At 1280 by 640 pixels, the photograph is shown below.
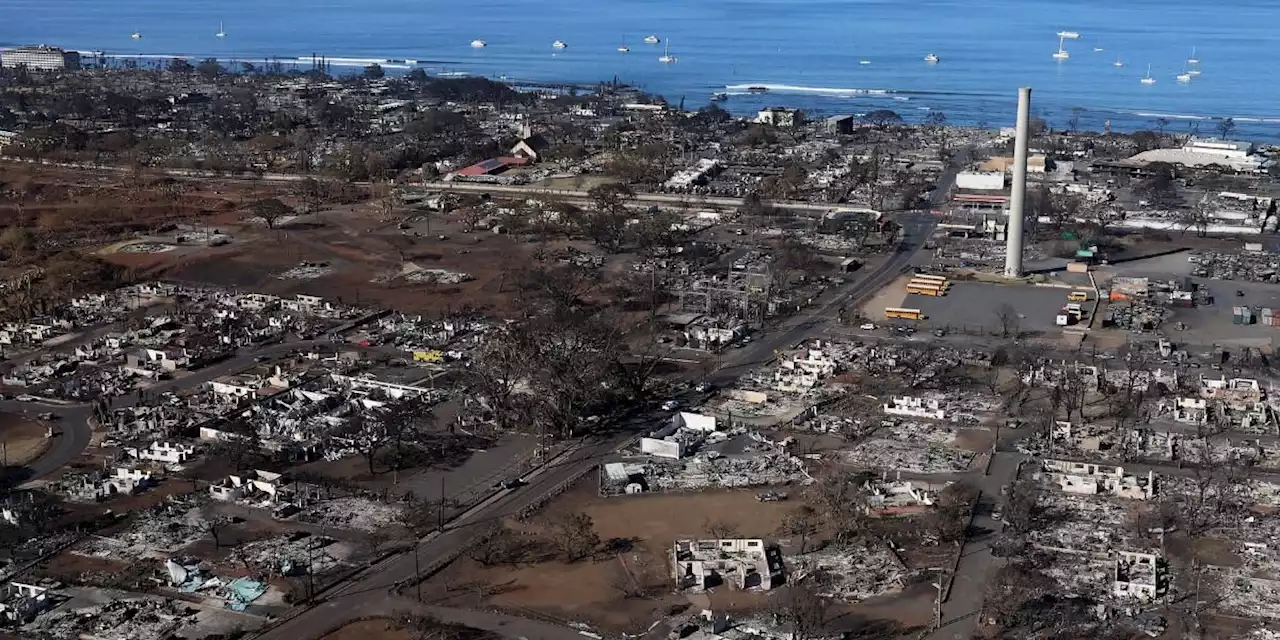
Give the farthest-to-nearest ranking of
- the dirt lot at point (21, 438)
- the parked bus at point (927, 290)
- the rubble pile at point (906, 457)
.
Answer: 1. the parked bus at point (927, 290)
2. the dirt lot at point (21, 438)
3. the rubble pile at point (906, 457)

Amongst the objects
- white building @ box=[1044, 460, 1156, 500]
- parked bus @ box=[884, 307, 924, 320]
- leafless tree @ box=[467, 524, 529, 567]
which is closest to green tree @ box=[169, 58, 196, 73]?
parked bus @ box=[884, 307, 924, 320]

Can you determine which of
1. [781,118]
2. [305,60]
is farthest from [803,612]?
[305,60]

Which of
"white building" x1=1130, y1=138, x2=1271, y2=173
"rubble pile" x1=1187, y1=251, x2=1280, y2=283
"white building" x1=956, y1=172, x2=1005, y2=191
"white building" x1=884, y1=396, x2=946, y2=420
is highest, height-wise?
"white building" x1=1130, y1=138, x2=1271, y2=173

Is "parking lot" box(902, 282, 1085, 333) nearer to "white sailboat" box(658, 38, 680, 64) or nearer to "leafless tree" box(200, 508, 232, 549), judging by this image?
"leafless tree" box(200, 508, 232, 549)

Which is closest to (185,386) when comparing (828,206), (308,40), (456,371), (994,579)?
(456,371)

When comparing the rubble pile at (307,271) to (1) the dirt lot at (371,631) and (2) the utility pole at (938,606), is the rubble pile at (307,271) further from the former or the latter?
(2) the utility pole at (938,606)

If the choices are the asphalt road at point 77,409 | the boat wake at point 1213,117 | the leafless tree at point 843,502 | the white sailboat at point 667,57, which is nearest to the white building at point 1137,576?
the leafless tree at point 843,502
